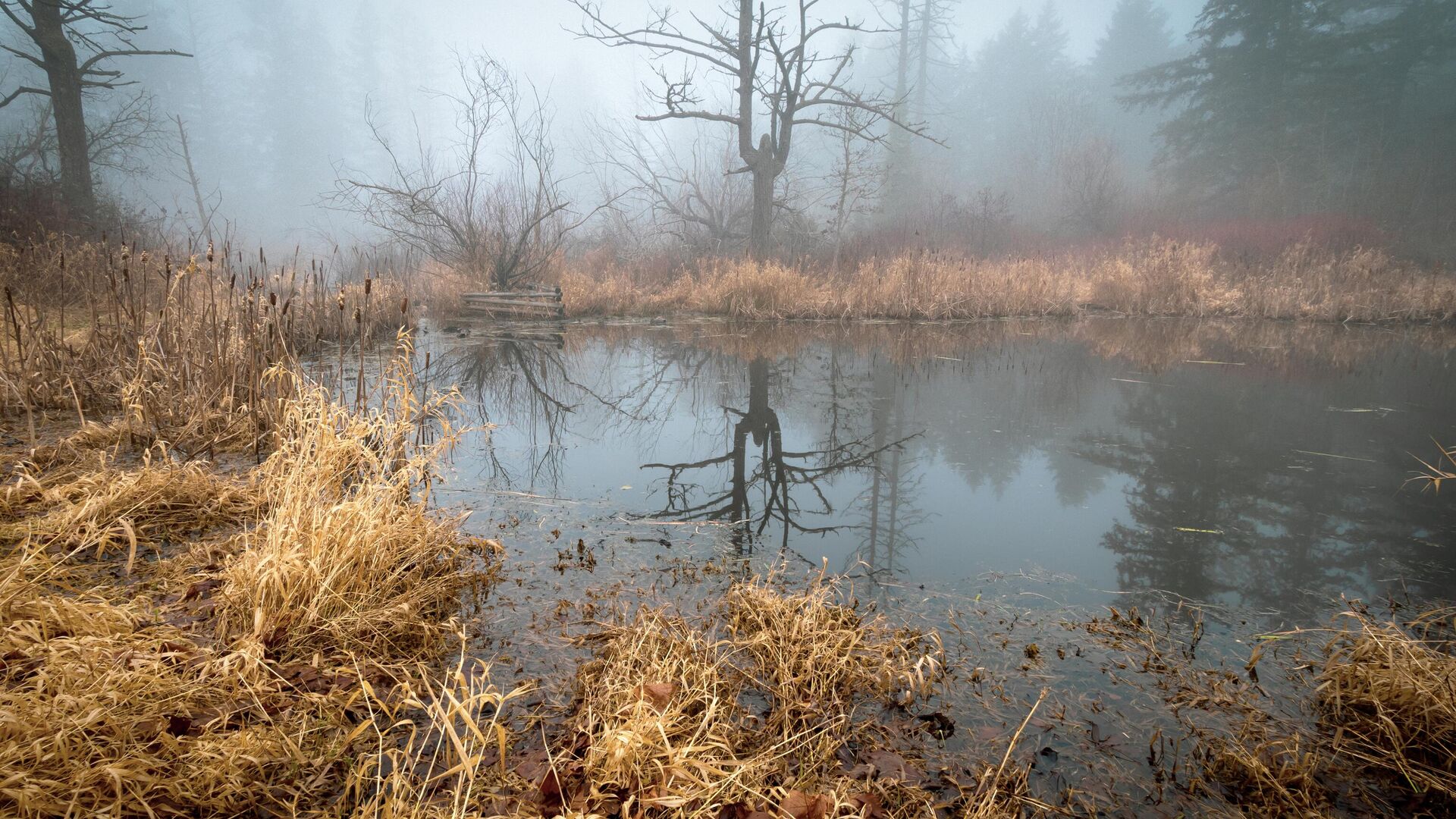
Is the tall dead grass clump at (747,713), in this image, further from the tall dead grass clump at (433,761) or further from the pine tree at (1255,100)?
the pine tree at (1255,100)

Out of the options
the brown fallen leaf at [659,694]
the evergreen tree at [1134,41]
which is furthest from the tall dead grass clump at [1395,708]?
the evergreen tree at [1134,41]

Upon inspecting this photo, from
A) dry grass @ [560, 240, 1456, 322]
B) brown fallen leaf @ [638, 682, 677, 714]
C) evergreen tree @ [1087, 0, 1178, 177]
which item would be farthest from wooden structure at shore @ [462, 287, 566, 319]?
evergreen tree @ [1087, 0, 1178, 177]

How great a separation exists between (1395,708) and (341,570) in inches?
132

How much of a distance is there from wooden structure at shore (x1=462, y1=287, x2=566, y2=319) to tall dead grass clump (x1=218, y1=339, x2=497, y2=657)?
363 inches

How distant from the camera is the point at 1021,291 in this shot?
13.2m

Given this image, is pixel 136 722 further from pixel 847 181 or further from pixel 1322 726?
pixel 847 181

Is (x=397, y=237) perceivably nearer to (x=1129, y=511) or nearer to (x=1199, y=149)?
(x=1129, y=511)

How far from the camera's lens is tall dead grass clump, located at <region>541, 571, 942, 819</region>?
1.48 metres

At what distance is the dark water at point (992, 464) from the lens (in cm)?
313

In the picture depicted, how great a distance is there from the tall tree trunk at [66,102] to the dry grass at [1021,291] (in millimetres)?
9423

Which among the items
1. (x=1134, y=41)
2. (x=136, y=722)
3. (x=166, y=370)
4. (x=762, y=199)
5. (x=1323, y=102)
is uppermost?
(x=1134, y=41)

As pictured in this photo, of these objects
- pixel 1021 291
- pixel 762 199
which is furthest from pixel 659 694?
pixel 762 199

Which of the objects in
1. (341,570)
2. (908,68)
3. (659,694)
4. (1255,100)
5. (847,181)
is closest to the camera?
(659,694)

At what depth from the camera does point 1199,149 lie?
1094 inches
